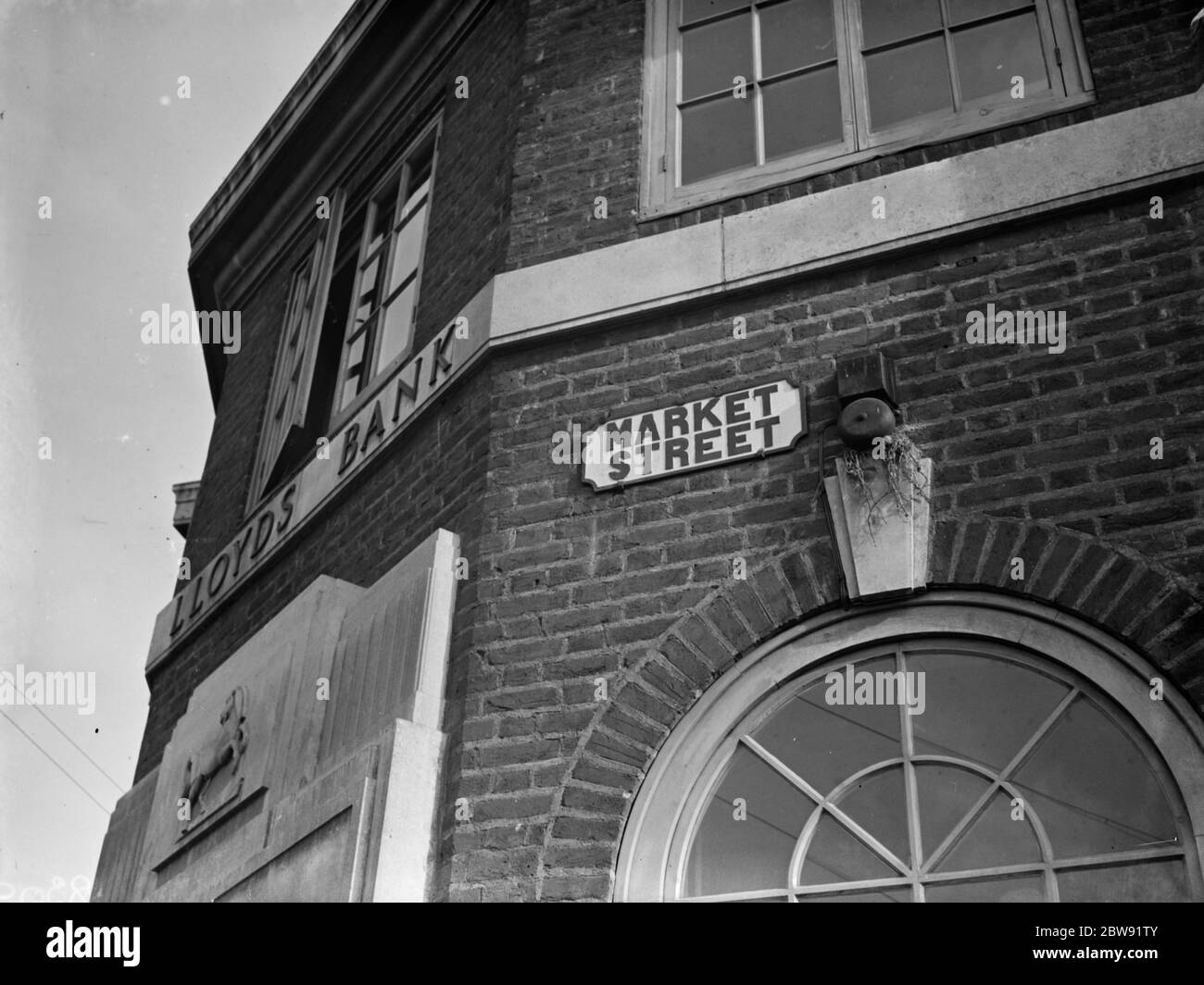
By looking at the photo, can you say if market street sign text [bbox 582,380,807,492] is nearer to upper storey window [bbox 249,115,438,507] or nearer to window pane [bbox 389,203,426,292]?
upper storey window [bbox 249,115,438,507]

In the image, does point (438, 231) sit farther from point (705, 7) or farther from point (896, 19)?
point (896, 19)

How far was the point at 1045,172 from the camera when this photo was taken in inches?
237

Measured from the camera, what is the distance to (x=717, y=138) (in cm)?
693

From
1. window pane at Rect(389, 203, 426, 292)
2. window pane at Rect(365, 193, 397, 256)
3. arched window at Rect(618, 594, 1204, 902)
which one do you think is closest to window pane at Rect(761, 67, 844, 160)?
window pane at Rect(389, 203, 426, 292)

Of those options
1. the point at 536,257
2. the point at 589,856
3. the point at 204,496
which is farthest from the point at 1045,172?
the point at 204,496

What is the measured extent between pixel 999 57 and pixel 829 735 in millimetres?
3001

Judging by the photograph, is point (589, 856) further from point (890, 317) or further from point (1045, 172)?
point (1045, 172)

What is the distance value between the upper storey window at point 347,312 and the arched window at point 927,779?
289 cm

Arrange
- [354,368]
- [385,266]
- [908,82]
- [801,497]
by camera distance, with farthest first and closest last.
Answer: [385,266] → [354,368] → [908,82] → [801,497]

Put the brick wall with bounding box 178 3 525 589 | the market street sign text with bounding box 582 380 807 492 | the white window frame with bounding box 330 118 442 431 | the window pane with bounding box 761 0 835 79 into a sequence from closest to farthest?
the market street sign text with bounding box 582 380 807 492
the window pane with bounding box 761 0 835 79
the brick wall with bounding box 178 3 525 589
the white window frame with bounding box 330 118 442 431

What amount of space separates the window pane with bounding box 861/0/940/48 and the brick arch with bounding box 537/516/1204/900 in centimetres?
251

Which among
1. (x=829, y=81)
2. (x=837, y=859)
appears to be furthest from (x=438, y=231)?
(x=837, y=859)

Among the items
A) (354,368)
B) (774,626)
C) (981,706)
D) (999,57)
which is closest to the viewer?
(981,706)

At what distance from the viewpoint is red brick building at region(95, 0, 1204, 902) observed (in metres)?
5.11
